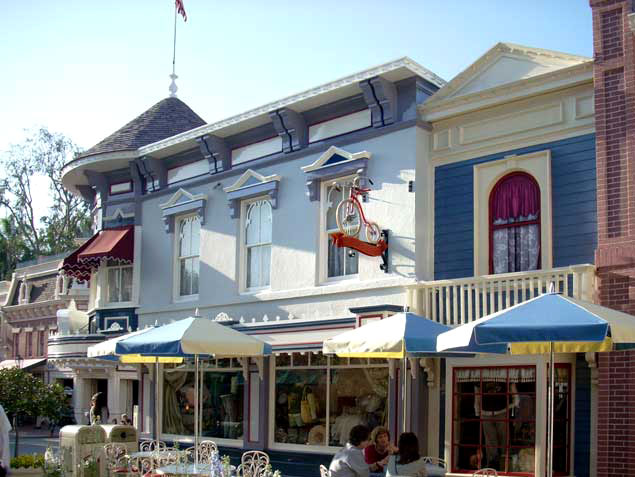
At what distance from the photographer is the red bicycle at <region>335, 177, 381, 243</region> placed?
48.0 ft

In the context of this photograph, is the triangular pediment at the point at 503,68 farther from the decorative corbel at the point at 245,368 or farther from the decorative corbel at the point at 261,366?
the decorative corbel at the point at 245,368

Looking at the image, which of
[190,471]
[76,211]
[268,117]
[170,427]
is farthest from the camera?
[76,211]

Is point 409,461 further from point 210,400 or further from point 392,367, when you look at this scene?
point 210,400

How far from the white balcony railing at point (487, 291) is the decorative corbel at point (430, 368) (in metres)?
0.66

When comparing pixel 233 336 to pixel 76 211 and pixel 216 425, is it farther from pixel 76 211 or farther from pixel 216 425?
pixel 76 211

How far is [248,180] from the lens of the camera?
17422 millimetres

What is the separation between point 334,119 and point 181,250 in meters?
5.19

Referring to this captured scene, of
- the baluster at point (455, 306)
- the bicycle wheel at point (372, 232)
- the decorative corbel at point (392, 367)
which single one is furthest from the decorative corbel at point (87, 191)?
the baluster at point (455, 306)

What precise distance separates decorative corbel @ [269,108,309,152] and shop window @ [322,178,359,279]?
1.18 metres

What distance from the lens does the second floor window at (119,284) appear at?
67.3 ft

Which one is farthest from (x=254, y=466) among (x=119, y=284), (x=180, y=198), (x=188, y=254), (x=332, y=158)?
(x=119, y=284)

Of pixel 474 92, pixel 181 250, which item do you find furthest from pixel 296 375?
pixel 474 92

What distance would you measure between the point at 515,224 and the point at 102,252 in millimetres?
10144

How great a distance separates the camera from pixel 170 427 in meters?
19.0
